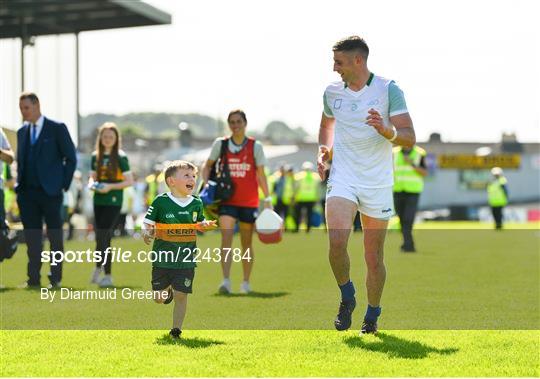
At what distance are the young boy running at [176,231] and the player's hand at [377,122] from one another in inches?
48.3

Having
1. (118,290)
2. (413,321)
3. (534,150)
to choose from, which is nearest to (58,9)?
(118,290)

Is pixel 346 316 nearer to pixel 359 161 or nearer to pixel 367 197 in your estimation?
pixel 367 197

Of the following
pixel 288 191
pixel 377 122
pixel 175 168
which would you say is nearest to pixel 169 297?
pixel 175 168

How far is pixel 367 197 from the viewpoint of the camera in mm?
Answer: 7836

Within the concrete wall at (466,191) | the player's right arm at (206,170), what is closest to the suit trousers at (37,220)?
the player's right arm at (206,170)

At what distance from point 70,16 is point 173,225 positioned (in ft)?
68.8

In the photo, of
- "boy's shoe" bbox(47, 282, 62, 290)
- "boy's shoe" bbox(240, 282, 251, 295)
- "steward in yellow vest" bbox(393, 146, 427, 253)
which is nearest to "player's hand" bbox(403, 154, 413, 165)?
"steward in yellow vest" bbox(393, 146, 427, 253)

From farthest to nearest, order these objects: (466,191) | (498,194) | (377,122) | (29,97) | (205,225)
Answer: (466,191) → (498,194) → (29,97) → (205,225) → (377,122)

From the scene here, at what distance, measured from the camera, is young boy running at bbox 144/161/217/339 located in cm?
740

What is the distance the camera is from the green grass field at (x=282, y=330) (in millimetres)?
6457

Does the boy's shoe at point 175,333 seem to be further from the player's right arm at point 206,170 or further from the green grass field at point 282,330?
the player's right arm at point 206,170

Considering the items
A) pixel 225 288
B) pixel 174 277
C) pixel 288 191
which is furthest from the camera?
pixel 288 191

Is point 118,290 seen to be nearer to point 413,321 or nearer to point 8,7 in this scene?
point 413,321

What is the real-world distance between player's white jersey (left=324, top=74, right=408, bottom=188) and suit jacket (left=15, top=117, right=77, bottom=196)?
468 centimetres
